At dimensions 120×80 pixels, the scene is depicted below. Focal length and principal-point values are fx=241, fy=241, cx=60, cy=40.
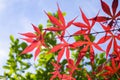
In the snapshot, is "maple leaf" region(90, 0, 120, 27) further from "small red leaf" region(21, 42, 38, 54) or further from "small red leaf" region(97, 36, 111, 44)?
"small red leaf" region(21, 42, 38, 54)

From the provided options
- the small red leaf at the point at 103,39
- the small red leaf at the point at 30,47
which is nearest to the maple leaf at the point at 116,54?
the small red leaf at the point at 103,39

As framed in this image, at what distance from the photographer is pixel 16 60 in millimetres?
6375

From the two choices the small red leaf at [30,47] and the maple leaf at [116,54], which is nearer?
the small red leaf at [30,47]

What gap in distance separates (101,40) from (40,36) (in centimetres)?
54

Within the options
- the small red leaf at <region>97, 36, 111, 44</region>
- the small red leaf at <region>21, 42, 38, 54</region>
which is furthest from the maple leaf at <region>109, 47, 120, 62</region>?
the small red leaf at <region>21, 42, 38, 54</region>

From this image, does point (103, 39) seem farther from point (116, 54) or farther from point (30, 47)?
point (30, 47)

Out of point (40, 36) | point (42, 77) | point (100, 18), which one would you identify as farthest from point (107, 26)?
point (42, 77)

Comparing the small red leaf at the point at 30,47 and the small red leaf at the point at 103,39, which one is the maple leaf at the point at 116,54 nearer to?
the small red leaf at the point at 103,39

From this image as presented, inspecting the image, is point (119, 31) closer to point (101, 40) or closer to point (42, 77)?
point (101, 40)

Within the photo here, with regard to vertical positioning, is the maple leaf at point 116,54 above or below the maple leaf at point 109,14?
below

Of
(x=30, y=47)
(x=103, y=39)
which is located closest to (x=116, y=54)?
(x=103, y=39)

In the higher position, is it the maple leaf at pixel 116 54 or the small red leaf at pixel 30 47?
the small red leaf at pixel 30 47

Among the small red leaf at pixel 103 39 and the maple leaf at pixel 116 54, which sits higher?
the small red leaf at pixel 103 39

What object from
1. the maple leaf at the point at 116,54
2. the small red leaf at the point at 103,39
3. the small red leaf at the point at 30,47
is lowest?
the maple leaf at the point at 116,54
